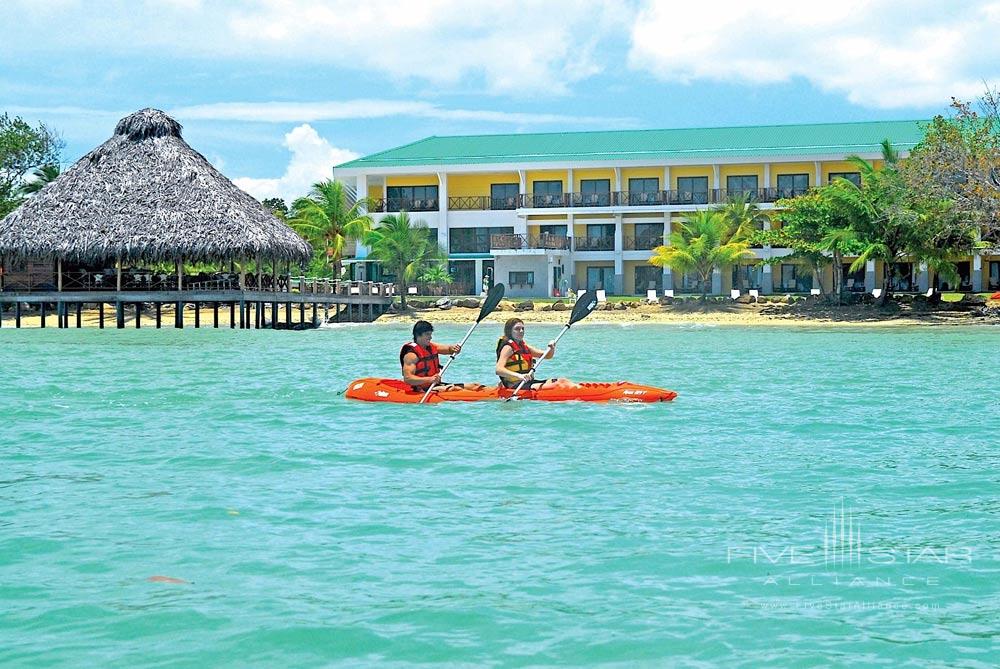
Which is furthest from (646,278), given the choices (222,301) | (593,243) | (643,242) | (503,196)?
(222,301)

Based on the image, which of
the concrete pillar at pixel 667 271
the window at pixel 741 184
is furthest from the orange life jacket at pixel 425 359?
the window at pixel 741 184

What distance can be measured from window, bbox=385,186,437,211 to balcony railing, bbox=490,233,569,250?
15.7ft

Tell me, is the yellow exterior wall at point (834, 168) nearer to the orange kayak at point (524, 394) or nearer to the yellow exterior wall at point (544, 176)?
the yellow exterior wall at point (544, 176)

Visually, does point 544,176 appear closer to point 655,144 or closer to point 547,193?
point 547,193

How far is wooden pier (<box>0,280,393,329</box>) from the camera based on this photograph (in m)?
40.7

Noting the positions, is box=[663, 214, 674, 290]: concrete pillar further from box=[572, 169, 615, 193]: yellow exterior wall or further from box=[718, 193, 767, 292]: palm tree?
box=[718, 193, 767, 292]: palm tree

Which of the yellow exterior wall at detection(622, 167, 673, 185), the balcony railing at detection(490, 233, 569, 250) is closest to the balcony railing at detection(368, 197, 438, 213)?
the balcony railing at detection(490, 233, 569, 250)

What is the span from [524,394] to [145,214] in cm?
2700

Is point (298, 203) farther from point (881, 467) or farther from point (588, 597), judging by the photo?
point (588, 597)

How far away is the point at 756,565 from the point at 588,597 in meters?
1.33

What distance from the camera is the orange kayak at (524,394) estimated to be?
55.1ft

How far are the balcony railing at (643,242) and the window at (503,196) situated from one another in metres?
5.42

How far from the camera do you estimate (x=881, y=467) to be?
40.3ft

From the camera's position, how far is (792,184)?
5547cm
